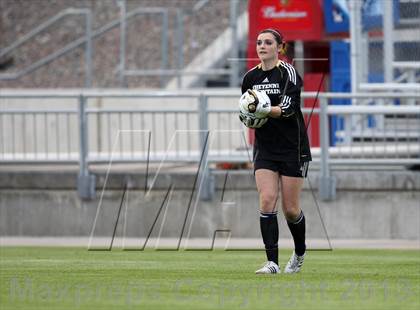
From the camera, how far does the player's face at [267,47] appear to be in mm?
11961

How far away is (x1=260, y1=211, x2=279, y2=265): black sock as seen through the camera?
12.0 metres

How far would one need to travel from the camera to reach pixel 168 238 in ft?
60.7

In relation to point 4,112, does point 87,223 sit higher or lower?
lower

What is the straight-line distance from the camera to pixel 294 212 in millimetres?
12180

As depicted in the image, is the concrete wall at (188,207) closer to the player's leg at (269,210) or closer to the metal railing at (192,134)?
the metal railing at (192,134)

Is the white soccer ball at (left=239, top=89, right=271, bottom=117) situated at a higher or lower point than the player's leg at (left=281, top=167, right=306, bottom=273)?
higher

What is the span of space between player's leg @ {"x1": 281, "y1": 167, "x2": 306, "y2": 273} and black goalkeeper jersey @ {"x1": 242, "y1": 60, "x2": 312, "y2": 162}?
20 cm

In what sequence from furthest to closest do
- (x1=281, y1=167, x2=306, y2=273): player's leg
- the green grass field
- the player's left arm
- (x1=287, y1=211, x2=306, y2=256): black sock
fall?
(x1=287, y1=211, x2=306, y2=256): black sock, (x1=281, y1=167, x2=306, y2=273): player's leg, the player's left arm, the green grass field

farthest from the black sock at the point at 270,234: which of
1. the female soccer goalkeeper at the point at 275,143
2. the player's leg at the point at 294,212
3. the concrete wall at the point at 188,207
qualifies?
the concrete wall at the point at 188,207

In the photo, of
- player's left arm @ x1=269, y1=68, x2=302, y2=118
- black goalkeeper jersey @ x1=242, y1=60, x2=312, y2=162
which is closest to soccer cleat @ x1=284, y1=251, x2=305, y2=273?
black goalkeeper jersey @ x1=242, y1=60, x2=312, y2=162

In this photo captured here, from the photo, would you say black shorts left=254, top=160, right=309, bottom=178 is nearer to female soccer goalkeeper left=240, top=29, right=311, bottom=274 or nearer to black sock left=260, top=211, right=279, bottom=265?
female soccer goalkeeper left=240, top=29, right=311, bottom=274

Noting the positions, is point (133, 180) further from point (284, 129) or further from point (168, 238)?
point (284, 129)

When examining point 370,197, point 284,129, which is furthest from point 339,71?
point 284,129

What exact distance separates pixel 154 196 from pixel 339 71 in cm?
538
